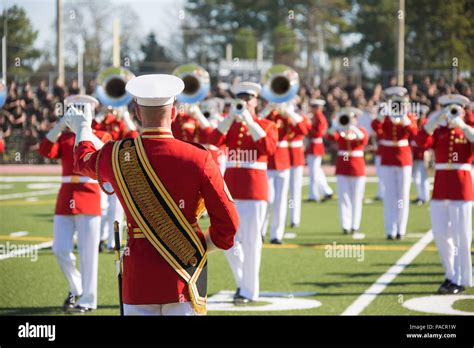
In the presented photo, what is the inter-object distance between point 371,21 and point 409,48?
15.6 feet

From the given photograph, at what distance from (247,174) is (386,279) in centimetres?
201

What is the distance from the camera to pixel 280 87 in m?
12.5

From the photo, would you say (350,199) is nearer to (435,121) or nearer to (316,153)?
(316,153)

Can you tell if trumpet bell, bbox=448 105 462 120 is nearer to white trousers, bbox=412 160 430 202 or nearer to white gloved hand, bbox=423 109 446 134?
white gloved hand, bbox=423 109 446 134

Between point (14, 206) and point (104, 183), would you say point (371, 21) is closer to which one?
point (14, 206)

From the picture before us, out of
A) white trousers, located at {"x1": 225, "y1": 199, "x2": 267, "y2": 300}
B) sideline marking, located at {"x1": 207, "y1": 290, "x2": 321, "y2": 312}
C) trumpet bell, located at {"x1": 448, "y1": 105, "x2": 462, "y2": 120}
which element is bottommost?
sideline marking, located at {"x1": 207, "y1": 290, "x2": 321, "y2": 312}

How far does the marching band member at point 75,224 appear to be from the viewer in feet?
28.3

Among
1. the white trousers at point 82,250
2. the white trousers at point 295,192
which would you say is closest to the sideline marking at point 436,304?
the white trousers at point 82,250

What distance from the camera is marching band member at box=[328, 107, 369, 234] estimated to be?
1406 centimetres

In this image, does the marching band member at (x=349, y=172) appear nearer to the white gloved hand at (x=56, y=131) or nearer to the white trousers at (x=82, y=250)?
the white trousers at (x=82, y=250)

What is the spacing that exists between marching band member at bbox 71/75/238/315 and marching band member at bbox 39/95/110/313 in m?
3.65

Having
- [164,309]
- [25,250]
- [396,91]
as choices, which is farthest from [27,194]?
[164,309]

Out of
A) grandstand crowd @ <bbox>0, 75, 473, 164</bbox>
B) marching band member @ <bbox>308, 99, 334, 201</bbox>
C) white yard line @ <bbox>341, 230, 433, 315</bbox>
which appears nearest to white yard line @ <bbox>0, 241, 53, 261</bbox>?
white yard line @ <bbox>341, 230, 433, 315</bbox>
